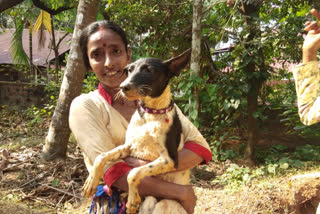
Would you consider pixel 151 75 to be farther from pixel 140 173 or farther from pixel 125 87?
pixel 140 173

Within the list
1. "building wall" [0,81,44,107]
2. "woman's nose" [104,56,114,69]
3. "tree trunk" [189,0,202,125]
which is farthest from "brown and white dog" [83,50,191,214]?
"building wall" [0,81,44,107]

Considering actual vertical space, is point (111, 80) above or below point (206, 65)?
below

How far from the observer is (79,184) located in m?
5.70

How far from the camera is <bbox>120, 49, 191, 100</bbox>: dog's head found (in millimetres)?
1810

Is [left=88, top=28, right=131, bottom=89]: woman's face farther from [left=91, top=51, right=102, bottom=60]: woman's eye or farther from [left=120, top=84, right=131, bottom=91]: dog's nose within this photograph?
[left=120, top=84, right=131, bottom=91]: dog's nose

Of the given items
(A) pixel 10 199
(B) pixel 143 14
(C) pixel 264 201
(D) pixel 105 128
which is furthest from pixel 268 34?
(A) pixel 10 199

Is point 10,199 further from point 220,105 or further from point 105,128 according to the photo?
point 220,105

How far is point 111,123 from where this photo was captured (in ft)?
7.14

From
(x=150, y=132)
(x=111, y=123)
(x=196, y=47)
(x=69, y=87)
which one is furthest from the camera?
(x=69, y=87)

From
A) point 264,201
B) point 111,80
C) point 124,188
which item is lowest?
point 264,201

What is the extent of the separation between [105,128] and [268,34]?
195 inches

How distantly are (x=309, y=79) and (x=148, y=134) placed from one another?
1.31 meters

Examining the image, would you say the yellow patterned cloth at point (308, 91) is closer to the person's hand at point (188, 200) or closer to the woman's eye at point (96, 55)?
the person's hand at point (188, 200)

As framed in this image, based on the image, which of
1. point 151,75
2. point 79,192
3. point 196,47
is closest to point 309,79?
point 151,75
